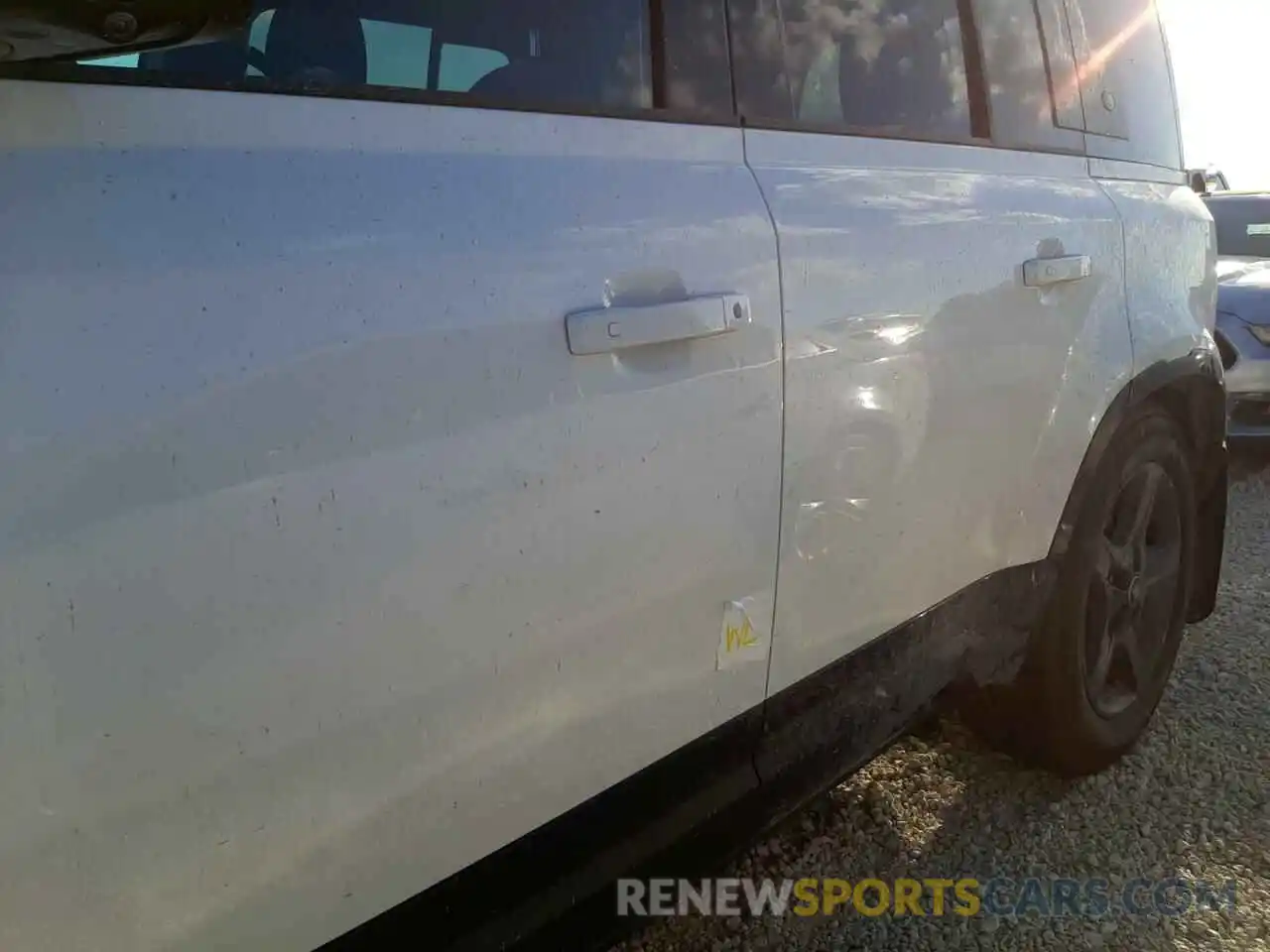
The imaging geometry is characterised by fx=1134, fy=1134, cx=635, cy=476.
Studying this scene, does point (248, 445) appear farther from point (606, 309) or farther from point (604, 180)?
point (604, 180)

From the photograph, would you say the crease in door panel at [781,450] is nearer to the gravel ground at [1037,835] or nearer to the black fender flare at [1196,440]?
the gravel ground at [1037,835]

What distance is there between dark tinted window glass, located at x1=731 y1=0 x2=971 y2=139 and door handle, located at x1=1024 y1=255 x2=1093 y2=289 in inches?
11.8

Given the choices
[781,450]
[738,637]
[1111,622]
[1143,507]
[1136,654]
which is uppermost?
[781,450]

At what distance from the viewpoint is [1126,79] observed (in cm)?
290

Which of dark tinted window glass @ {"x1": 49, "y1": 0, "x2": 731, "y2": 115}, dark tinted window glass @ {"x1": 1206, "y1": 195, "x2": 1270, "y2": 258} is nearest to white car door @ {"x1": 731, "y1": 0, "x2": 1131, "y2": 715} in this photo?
dark tinted window glass @ {"x1": 49, "y1": 0, "x2": 731, "y2": 115}

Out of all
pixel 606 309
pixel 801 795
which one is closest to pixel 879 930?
pixel 801 795

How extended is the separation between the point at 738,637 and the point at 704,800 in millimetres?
250

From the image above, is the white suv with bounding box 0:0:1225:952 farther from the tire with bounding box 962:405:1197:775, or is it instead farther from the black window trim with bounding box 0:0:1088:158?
the tire with bounding box 962:405:1197:775

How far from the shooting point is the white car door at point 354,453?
3.26ft

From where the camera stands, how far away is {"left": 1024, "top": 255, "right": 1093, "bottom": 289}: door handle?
224 centimetres

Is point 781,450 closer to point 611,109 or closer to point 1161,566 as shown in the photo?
point 611,109

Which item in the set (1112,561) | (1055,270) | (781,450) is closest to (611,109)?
(781,450)

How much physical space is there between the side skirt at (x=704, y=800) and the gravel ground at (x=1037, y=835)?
0.37m

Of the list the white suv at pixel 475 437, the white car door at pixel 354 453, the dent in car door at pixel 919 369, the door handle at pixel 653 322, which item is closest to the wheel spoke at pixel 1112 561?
the dent in car door at pixel 919 369
